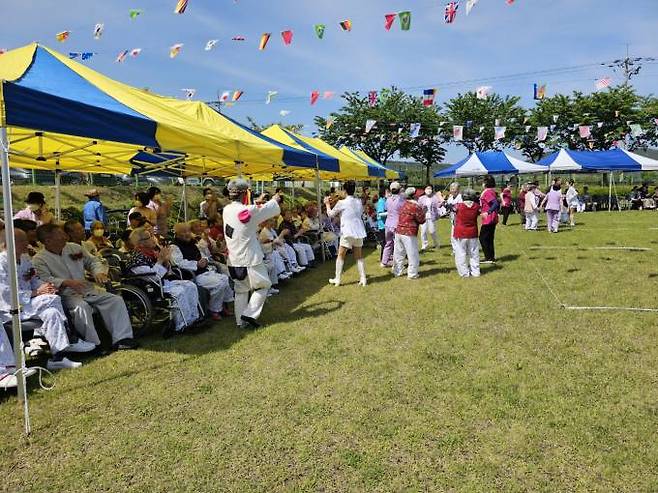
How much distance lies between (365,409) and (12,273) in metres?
2.66

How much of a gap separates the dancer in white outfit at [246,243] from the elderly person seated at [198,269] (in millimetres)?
570

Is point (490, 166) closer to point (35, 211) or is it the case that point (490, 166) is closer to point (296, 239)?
point (296, 239)

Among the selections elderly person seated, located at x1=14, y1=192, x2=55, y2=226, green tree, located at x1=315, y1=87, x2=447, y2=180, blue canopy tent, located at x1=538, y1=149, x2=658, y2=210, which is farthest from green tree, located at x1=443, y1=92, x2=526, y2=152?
elderly person seated, located at x1=14, y1=192, x2=55, y2=226

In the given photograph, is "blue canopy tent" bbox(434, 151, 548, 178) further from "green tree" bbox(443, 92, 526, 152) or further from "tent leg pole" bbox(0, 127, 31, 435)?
"tent leg pole" bbox(0, 127, 31, 435)

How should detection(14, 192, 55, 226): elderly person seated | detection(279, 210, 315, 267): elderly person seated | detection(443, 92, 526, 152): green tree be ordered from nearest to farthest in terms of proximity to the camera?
detection(14, 192, 55, 226): elderly person seated
detection(279, 210, 315, 267): elderly person seated
detection(443, 92, 526, 152): green tree

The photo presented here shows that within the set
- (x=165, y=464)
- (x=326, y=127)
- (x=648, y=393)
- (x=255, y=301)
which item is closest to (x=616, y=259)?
(x=648, y=393)

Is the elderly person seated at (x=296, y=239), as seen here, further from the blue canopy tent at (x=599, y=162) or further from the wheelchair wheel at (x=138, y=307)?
the blue canopy tent at (x=599, y=162)

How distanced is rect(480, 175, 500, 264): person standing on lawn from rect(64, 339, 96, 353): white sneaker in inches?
270

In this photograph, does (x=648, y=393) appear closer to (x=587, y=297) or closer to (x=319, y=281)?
(x=587, y=297)

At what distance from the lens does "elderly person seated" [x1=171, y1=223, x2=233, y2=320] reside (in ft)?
18.4

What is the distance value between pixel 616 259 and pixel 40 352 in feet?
32.0

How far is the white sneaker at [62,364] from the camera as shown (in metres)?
4.06

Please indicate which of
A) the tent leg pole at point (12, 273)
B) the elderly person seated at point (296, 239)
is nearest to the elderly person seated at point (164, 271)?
the tent leg pole at point (12, 273)

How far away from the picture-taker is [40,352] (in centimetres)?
448
